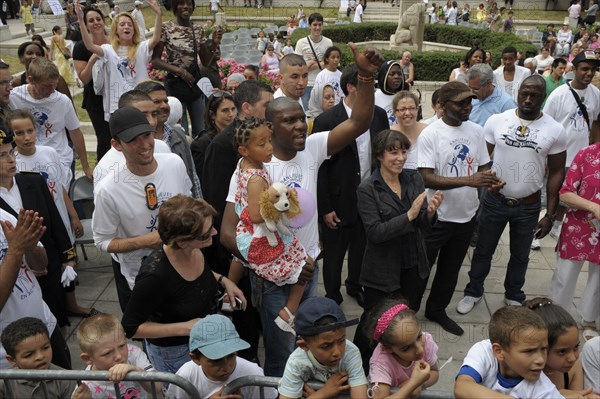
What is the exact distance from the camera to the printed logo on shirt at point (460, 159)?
459 cm

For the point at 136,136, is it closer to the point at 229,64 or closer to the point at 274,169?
the point at 274,169

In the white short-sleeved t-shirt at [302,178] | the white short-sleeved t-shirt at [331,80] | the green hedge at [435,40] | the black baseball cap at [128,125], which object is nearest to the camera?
the black baseball cap at [128,125]

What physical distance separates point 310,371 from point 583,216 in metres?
2.93

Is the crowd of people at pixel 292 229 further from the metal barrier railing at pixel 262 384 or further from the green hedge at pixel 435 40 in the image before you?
the green hedge at pixel 435 40

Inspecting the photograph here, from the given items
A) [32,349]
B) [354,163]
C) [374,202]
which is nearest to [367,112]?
[374,202]

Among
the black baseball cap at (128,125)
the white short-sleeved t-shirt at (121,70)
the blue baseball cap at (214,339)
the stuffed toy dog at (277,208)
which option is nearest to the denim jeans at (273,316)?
the stuffed toy dog at (277,208)

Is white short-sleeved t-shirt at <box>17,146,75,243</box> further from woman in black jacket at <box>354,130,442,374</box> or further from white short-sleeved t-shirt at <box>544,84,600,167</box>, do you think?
white short-sleeved t-shirt at <box>544,84,600,167</box>

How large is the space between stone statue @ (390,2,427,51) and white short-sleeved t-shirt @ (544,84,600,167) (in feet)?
39.8

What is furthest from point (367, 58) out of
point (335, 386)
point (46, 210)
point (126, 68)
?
point (126, 68)

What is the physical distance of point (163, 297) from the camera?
309 cm

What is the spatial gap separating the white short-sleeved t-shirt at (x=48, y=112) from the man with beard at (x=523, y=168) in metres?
4.03

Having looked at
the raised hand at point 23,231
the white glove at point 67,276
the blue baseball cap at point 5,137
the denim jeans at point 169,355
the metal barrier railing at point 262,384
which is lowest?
the white glove at point 67,276

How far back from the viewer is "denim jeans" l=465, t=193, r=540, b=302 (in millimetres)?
4934

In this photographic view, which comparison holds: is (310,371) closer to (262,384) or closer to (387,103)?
(262,384)
